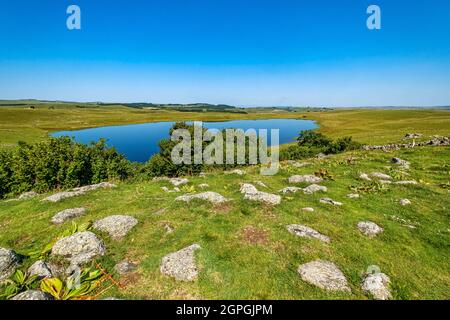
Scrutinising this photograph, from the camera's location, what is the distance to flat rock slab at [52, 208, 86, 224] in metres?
16.6

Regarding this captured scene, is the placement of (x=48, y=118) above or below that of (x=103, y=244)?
above

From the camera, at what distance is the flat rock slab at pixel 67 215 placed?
16.6 m

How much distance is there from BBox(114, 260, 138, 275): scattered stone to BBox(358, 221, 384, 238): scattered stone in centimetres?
1349

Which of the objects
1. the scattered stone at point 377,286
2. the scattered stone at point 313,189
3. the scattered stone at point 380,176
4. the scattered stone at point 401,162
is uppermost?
the scattered stone at point 401,162

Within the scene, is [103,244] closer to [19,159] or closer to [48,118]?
[19,159]

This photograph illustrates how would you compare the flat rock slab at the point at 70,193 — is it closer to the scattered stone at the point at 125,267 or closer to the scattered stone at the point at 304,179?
the scattered stone at the point at 125,267

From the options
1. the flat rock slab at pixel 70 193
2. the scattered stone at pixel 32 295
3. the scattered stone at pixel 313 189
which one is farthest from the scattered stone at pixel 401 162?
the scattered stone at pixel 32 295

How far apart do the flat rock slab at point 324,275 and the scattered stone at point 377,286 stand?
2.70ft

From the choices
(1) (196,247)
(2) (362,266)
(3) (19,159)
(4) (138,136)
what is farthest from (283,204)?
(4) (138,136)

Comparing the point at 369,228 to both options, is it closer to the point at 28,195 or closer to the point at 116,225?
the point at 116,225

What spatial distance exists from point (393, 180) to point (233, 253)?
→ 22.9 meters

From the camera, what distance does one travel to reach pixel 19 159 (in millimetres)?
28016

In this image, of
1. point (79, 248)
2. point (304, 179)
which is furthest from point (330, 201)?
point (79, 248)

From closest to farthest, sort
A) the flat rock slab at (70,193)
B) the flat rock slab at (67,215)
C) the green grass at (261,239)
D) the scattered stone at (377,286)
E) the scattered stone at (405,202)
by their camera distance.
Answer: the scattered stone at (377,286) < the green grass at (261,239) < the flat rock slab at (67,215) < the scattered stone at (405,202) < the flat rock slab at (70,193)
